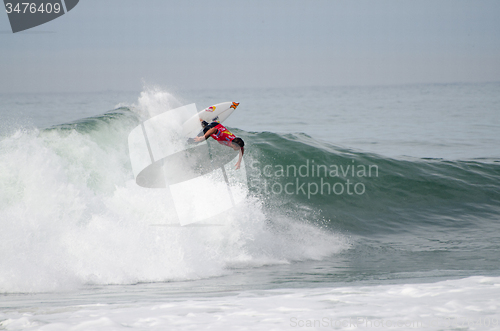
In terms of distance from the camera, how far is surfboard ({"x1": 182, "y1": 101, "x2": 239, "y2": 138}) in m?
9.68

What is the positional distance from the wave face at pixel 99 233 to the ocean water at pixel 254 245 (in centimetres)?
2

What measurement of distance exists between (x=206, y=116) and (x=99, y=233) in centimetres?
416

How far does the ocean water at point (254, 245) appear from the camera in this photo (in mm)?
4254

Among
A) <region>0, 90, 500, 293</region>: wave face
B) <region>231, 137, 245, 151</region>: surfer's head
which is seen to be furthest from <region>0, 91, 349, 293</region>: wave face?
<region>231, 137, 245, 151</region>: surfer's head

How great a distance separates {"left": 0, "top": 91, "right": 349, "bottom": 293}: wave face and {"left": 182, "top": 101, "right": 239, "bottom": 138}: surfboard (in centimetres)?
202

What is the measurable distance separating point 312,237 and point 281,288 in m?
2.85

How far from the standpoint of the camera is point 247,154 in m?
12.3

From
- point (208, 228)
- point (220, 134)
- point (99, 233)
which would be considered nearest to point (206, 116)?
point (220, 134)

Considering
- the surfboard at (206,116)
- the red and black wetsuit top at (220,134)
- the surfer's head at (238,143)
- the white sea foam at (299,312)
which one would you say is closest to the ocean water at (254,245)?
the white sea foam at (299,312)

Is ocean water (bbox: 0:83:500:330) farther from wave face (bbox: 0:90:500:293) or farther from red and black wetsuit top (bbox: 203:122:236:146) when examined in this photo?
red and black wetsuit top (bbox: 203:122:236:146)

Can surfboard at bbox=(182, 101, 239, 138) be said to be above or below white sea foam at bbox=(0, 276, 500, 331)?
above

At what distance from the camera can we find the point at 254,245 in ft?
23.7

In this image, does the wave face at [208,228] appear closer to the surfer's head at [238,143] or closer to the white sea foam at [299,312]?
the surfer's head at [238,143]

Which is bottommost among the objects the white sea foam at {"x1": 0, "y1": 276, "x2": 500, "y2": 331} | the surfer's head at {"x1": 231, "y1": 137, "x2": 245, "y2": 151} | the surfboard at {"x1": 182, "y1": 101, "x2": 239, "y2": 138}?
the white sea foam at {"x1": 0, "y1": 276, "x2": 500, "y2": 331}
